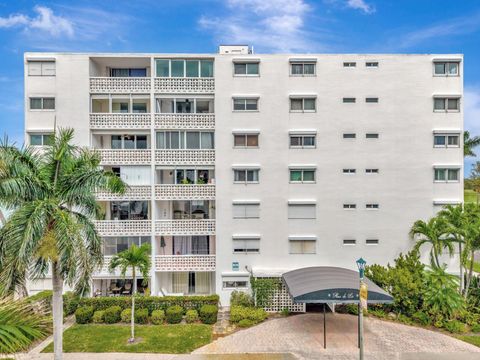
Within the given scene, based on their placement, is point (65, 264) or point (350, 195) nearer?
point (65, 264)

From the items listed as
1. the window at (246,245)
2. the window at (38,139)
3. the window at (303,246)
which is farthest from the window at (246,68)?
the window at (38,139)

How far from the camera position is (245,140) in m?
23.8

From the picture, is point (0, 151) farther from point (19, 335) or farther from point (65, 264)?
point (19, 335)

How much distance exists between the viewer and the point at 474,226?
2042cm

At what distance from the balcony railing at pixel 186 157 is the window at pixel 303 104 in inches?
266

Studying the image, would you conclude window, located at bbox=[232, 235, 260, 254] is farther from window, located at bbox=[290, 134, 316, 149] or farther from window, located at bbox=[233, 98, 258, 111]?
window, located at bbox=[233, 98, 258, 111]

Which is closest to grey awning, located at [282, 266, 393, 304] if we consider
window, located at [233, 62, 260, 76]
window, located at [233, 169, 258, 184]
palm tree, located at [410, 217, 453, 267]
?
palm tree, located at [410, 217, 453, 267]

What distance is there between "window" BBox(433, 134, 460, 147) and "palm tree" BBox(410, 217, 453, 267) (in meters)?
5.61

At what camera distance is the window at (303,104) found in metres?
23.7

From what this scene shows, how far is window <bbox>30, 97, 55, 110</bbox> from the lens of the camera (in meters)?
23.6

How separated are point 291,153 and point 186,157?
25.2 feet

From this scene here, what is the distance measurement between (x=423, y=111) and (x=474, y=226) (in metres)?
8.59

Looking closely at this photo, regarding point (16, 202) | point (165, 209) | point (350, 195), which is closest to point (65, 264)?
point (16, 202)

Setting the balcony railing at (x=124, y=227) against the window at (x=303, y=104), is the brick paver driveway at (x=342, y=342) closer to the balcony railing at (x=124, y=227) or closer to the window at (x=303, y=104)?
the balcony railing at (x=124, y=227)
